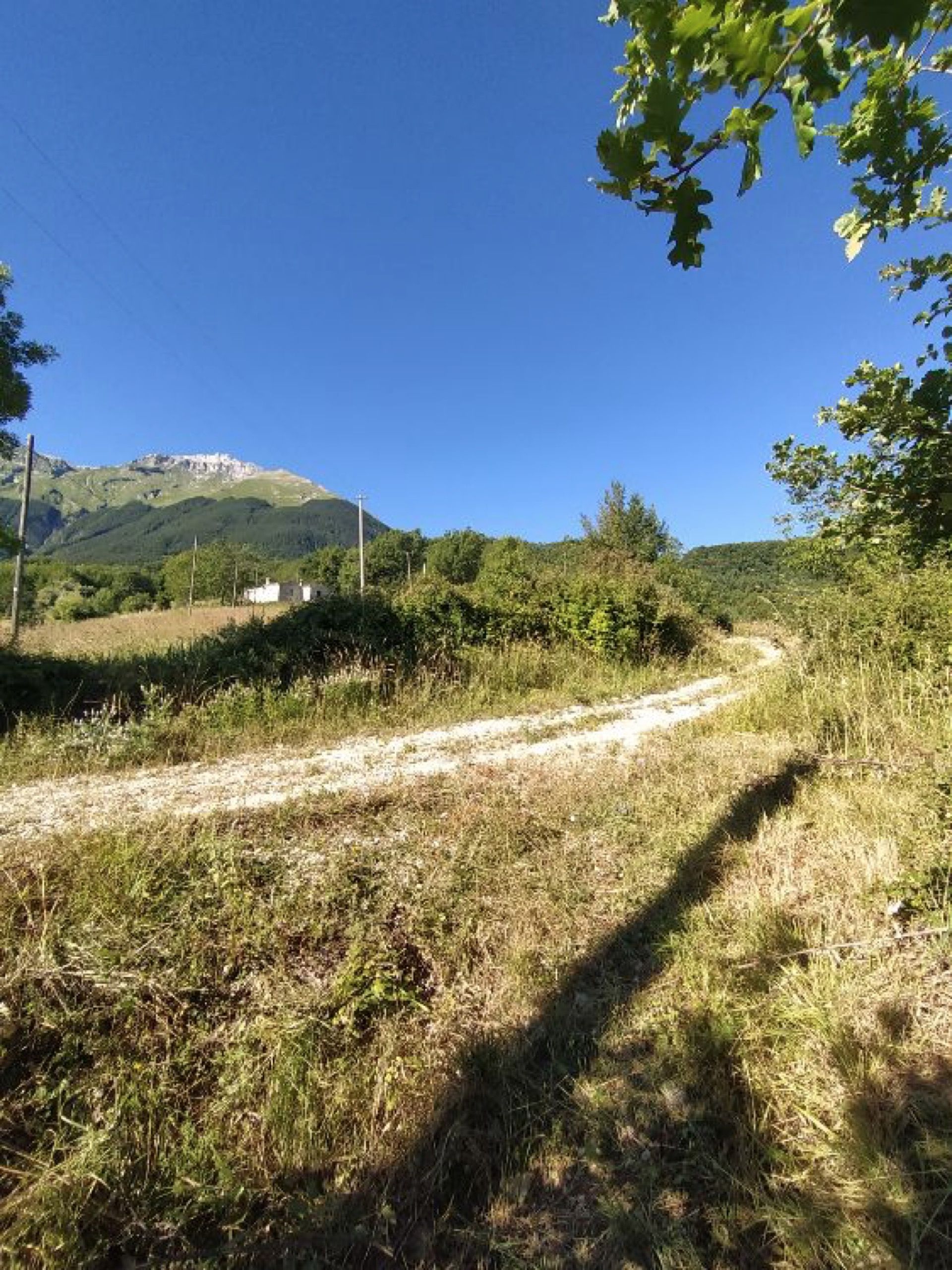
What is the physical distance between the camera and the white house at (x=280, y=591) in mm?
67625

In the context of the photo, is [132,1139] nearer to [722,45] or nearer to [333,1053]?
[333,1053]

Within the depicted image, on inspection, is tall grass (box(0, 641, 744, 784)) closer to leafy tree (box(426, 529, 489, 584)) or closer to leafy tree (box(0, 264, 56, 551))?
leafy tree (box(0, 264, 56, 551))

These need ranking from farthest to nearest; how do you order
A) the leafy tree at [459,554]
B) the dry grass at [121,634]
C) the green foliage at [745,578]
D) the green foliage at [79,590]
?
1. the leafy tree at [459,554]
2. the green foliage at [79,590]
3. the dry grass at [121,634]
4. the green foliage at [745,578]

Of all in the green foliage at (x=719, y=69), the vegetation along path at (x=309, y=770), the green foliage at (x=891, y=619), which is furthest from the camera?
the green foliage at (x=891, y=619)

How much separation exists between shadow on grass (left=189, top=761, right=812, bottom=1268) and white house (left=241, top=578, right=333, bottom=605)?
206 ft

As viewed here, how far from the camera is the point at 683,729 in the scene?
702 cm

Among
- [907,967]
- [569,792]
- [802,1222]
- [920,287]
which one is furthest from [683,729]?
[802,1222]

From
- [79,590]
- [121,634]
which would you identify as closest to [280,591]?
[79,590]

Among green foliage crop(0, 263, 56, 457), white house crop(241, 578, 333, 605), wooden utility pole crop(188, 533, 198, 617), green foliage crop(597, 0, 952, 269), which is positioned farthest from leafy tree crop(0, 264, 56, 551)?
white house crop(241, 578, 333, 605)

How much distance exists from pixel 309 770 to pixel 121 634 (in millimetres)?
17600

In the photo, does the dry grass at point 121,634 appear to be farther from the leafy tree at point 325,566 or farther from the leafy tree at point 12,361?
the leafy tree at point 325,566

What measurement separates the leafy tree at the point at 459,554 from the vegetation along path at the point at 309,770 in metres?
63.6

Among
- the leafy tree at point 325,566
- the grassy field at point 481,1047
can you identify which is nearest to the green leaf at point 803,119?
the grassy field at point 481,1047

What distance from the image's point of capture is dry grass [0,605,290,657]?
36.8 ft
